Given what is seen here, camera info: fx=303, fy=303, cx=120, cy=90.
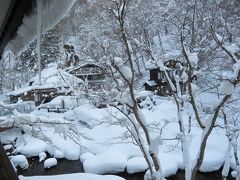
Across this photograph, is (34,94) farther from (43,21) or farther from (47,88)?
(43,21)

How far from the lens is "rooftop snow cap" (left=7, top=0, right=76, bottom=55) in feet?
3.33

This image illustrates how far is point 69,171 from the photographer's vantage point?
14.3 meters

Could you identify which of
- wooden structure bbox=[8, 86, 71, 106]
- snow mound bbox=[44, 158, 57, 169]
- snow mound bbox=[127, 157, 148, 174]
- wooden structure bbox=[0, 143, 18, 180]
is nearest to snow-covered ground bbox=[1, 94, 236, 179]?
snow mound bbox=[127, 157, 148, 174]

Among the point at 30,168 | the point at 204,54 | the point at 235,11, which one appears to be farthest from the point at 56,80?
the point at 235,11

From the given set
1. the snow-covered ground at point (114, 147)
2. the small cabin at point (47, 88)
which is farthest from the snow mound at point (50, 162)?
the small cabin at point (47, 88)

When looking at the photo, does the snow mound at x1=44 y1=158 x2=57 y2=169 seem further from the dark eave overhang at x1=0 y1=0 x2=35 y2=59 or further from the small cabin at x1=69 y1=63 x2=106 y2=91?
the dark eave overhang at x1=0 y1=0 x2=35 y2=59

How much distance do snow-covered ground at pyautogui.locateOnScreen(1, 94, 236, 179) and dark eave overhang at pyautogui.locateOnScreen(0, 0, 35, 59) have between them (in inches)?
440

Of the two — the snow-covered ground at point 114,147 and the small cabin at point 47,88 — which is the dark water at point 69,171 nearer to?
the snow-covered ground at point 114,147

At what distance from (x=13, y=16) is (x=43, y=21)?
0.47ft

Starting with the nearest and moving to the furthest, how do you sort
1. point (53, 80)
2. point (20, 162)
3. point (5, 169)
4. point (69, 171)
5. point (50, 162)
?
point (5, 169) < point (20, 162) < point (50, 162) < point (69, 171) < point (53, 80)

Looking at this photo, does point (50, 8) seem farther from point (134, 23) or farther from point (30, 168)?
Answer: point (134, 23)

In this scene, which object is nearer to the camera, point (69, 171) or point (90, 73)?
point (69, 171)

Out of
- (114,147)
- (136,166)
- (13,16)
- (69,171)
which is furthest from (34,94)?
(13,16)

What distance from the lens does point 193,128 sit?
1573cm
